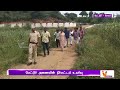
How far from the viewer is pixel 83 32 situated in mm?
10078

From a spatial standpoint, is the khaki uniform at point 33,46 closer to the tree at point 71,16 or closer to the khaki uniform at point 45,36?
the khaki uniform at point 45,36

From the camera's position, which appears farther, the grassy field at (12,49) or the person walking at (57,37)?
the person walking at (57,37)

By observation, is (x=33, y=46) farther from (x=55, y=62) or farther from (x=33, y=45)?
(x=55, y=62)

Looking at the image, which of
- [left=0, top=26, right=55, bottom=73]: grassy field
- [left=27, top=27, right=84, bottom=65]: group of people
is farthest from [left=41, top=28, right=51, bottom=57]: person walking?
[left=0, top=26, right=55, bottom=73]: grassy field

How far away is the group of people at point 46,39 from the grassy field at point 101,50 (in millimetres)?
503

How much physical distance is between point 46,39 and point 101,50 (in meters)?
1.66

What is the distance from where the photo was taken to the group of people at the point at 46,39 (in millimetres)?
7754

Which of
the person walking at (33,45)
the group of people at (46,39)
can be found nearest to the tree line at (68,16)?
the person walking at (33,45)

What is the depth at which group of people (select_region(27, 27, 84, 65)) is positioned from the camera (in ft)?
25.4
